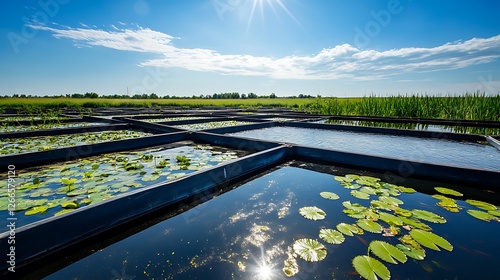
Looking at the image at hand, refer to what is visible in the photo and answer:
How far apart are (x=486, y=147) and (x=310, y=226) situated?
16.4ft

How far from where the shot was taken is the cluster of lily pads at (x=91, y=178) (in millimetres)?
1956

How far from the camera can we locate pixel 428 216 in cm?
177

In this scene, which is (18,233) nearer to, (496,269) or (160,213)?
(160,213)

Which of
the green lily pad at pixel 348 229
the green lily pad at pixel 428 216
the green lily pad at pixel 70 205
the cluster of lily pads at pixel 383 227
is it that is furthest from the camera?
the green lily pad at pixel 70 205

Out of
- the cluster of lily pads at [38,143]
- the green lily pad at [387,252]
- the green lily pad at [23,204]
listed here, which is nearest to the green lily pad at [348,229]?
the green lily pad at [387,252]

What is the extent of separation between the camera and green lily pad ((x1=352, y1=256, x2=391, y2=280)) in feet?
3.86

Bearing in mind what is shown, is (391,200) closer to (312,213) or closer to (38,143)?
(312,213)

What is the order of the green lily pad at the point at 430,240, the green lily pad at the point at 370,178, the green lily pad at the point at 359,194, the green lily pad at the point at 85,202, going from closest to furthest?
the green lily pad at the point at 430,240 < the green lily pad at the point at 85,202 < the green lily pad at the point at 359,194 < the green lily pad at the point at 370,178

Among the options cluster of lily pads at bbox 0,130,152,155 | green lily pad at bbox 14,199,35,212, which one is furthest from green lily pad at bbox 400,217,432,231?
cluster of lily pads at bbox 0,130,152,155

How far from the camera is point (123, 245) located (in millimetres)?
1446

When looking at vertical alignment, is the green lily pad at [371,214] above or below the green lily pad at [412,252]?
above

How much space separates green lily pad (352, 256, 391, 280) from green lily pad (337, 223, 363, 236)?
26 centimetres

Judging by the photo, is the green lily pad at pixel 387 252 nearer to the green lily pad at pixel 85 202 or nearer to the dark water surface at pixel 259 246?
the dark water surface at pixel 259 246

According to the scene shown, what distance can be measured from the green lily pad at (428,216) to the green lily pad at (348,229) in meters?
0.57
